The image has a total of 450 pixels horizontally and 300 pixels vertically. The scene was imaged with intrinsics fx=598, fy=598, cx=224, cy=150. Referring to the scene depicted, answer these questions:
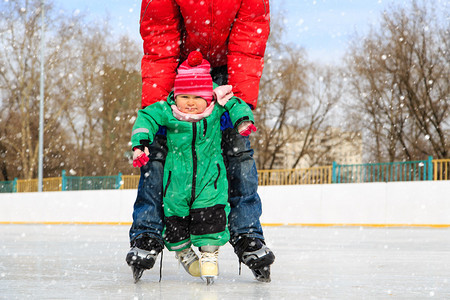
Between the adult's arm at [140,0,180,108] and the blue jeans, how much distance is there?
0.32 m

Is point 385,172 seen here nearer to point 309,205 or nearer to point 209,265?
point 309,205

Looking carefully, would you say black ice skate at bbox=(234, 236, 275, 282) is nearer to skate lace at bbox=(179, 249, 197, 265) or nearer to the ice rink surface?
the ice rink surface

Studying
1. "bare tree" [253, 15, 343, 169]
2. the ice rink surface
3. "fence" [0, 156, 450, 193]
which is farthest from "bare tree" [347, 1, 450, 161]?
the ice rink surface

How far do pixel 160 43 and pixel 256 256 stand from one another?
1078 millimetres

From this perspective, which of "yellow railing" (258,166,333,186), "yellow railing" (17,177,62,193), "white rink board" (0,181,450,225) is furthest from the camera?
"yellow railing" (17,177,62,193)

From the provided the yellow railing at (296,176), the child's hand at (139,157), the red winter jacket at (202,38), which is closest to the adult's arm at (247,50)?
the red winter jacket at (202,38)

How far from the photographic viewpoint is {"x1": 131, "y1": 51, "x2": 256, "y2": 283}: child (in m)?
2.41

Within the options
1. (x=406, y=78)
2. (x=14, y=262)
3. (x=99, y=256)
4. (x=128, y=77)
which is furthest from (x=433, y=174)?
(x=128, y=77)

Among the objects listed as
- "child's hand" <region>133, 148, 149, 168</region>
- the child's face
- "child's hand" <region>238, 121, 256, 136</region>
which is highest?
the child's face

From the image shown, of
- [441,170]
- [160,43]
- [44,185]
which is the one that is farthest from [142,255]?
[44,185]

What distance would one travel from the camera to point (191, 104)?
99.5 inches

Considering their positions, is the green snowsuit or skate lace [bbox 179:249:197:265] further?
skate lace [bbox 179:249:197:265]

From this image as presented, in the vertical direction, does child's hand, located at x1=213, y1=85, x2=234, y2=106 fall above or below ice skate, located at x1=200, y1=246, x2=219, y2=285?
above

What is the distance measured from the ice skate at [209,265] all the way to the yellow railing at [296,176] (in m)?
10.2
